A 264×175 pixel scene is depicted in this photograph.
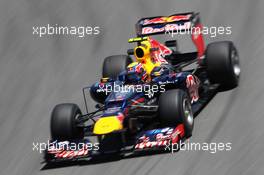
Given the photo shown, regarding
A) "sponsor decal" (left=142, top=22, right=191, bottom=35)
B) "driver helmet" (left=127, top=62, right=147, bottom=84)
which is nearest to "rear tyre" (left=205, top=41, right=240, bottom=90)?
"sponsor decal" (left=142, top=22, right=191, bottom=35)

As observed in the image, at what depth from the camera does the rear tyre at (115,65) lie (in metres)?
15.8

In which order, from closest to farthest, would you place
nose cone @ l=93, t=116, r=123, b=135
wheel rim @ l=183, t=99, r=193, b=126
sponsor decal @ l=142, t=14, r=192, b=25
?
nose cone @ l=93, t=116, r=123, b=135 → wheel rim @ l=183, t=99, r=193, b=126 → sponsor decal @ l=142, t=14, r=192, b=25

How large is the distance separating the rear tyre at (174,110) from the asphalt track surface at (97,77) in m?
0.38

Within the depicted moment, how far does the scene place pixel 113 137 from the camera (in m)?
13.5

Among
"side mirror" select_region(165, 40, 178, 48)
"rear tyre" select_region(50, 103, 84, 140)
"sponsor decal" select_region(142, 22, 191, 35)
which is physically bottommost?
"rear tyre" select_region(50, 103, 84, 140)

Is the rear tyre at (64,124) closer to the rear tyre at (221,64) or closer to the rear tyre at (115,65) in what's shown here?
the rear tyre at (115,65)

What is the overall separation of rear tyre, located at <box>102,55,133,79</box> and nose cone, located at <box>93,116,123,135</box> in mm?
2994

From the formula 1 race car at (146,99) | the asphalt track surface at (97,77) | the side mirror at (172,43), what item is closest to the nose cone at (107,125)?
the formula 1 race car at (146,99)

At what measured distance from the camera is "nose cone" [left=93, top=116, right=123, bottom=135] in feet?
41.5

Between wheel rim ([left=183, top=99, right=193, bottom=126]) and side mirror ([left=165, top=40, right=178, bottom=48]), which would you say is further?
side mirror ([left=165, top=40, right=178, bottom=48])

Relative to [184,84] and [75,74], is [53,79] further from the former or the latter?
[184,84]

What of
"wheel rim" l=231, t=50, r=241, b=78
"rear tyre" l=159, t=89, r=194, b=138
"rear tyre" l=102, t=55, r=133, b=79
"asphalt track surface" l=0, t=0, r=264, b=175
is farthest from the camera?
"rear tyre" l=102, t=55, r=133, b=79

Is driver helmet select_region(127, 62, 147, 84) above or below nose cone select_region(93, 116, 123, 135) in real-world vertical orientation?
above

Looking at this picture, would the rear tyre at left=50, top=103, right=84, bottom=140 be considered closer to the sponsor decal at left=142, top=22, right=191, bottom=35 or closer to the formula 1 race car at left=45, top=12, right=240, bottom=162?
the formula 1 race car at left=45, top=12, right=240, bottom=162
